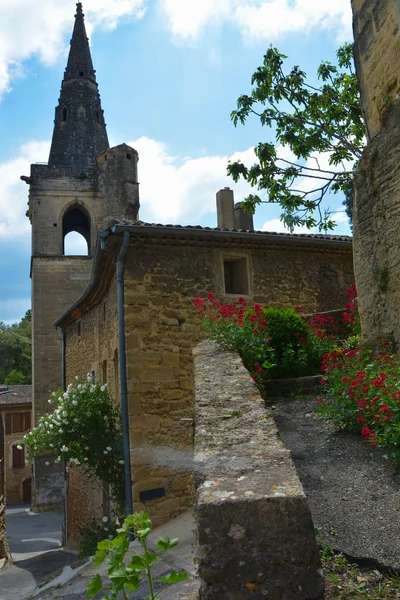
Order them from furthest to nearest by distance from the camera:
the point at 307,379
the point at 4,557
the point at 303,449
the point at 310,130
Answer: the point at 4,557 < the point at 310,130 < the point at 307,379 < the point at 303,449

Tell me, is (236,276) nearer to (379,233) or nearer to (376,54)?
(379,233)

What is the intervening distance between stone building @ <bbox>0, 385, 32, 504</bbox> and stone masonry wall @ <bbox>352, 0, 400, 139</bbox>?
2949cm

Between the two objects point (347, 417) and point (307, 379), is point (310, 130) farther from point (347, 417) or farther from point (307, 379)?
point (347, 417)

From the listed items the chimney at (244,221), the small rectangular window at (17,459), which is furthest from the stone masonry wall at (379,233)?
the small rectangular window at (17,459)

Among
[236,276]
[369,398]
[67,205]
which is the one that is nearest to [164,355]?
[236,276]

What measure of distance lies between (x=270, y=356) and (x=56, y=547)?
41.8ft

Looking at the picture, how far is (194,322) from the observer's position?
9906 millimetres

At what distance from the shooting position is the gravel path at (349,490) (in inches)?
113

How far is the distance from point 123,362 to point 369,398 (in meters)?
5.54

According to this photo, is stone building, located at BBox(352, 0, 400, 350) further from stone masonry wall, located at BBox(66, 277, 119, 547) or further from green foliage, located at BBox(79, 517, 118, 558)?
green foliage, located at BBox(79, 517, 118, 558)

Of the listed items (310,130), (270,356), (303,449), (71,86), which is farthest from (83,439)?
(71,86)

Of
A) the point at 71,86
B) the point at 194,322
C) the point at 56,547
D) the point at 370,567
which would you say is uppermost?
the point at 71,86

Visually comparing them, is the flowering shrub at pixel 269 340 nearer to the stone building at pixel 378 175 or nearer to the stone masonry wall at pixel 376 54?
the stone building at pixel 378 175

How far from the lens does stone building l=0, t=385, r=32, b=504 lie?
3159cm
